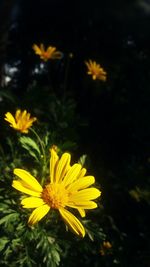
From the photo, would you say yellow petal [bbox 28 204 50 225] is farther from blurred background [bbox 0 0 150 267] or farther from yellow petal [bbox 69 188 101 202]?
blurred background [bbox 0 0 150 267]

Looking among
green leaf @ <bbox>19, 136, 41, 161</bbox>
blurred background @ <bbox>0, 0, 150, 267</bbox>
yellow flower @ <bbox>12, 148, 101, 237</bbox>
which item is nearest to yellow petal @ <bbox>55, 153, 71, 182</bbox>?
yellow flower @ <bbox>12, 148, 101, 237</bbox>

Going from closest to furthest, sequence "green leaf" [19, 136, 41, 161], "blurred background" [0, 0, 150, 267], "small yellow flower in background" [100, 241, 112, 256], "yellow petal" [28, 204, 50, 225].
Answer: "yellow petal" [28, 204, 50, 225] → "green leaf" [19, 136, 41, 161] → "small yellow flower in background" [100, 241, 112, 256] → "blurred background" [0, 0, 150, 267]

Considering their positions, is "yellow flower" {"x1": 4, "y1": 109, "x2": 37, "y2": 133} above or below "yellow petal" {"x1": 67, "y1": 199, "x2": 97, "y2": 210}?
above

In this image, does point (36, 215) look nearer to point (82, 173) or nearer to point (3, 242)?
point (82, 173)

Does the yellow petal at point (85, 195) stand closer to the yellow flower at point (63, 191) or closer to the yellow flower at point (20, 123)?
the yellow flower at point (63, 191)

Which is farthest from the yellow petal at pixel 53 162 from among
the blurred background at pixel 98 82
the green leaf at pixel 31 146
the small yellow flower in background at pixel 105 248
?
the blurred background at pixel 98 82
